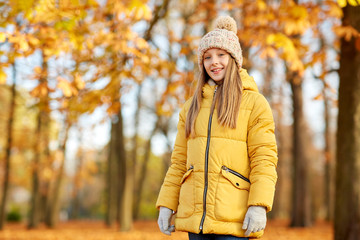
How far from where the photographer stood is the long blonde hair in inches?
96.7

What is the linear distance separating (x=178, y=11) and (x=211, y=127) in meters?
15.8

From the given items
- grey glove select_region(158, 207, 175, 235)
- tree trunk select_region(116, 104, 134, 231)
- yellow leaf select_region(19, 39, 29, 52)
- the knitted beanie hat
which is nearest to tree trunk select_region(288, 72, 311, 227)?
tree trunk select_region(116, 104, 134, 231)

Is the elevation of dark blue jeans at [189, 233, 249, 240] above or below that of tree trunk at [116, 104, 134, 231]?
above

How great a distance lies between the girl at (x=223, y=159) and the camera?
7.68 ft

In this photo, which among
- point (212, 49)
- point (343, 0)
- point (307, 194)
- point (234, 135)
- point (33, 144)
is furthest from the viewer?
point (33, 144)

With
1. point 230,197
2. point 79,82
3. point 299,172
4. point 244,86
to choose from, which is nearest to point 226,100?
point 244,86

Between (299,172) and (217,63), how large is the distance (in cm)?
1187

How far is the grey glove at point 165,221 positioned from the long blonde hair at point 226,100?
1.71 ft

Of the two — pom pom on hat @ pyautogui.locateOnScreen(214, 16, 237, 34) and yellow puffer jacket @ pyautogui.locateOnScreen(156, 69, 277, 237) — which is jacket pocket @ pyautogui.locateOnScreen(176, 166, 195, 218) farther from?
pom pom on hat @ pyautogui.locateOnScreen(214, 16, 237, 34)

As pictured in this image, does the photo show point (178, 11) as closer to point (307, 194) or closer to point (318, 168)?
point (307, 194)

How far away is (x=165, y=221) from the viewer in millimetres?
2584

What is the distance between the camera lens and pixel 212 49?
2.72 metres

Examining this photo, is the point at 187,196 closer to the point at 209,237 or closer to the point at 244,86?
the point at 209,237

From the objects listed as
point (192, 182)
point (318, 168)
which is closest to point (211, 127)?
point (192, 182)
